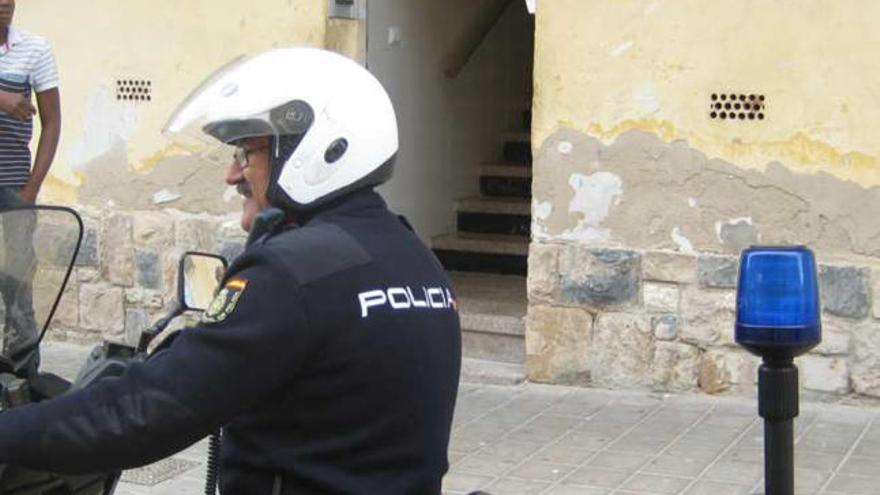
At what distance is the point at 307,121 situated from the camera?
237 cm

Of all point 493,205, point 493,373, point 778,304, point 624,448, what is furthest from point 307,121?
point 493,205

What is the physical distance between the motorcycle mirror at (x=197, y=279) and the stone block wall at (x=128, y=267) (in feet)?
16.9

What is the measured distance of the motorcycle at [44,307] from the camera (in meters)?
2.62

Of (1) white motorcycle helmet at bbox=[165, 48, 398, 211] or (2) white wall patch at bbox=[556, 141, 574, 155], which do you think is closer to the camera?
(1) white motorcycle helmet at bbox=[165, 48, 398, 211]

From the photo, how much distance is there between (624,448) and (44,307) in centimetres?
360

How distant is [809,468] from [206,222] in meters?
3.96

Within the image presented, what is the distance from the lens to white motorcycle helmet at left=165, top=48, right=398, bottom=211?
2.36m

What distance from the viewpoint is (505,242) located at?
881 cm

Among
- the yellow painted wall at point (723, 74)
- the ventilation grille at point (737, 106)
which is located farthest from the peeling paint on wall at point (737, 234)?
the ventilation grille at point (737, 106)

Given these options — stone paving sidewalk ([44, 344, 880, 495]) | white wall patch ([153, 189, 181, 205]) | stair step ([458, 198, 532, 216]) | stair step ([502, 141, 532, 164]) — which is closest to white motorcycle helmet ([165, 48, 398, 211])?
stone paving sidewalk ([44, 344, 880, 495])

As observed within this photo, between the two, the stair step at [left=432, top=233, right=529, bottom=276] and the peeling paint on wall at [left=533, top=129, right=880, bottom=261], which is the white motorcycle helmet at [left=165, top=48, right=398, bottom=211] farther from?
the stair step at [left=432, top=233, right=529, bottom=276]

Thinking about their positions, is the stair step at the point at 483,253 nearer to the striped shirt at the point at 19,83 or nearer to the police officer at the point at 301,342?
the striped shirt at the point at 19,83

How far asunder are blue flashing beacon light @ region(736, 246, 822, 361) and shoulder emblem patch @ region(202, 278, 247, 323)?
4.52 ft

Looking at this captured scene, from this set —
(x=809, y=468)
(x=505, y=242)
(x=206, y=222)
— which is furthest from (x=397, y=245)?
(x=505, y=242)
